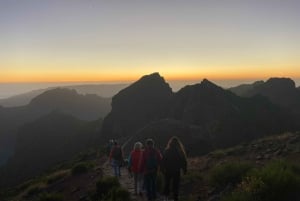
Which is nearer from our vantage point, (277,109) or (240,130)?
(240,130)

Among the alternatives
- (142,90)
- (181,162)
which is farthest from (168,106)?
(181,162)

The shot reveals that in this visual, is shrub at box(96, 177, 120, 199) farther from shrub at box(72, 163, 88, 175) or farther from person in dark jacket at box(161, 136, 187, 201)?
shrub at box(72, 163, 88, 175)

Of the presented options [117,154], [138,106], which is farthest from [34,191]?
[138,106]

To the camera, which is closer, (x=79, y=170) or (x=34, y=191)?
(x=34, y=191)

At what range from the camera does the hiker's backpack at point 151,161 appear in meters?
14.4

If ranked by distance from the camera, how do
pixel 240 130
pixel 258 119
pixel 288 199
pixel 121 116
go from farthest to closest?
pixel 121 116, pixel 258 119, pixel 240 130, pixel 288 199

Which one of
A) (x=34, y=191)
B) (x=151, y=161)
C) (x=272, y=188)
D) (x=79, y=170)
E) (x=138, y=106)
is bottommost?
(x=138, y=106)

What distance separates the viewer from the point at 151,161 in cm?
1443

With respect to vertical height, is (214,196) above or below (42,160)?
above

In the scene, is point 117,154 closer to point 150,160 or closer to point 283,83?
point 150,160

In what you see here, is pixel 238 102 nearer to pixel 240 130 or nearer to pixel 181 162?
pixel 240 130

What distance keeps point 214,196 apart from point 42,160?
349 ft

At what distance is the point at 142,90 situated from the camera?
82688 millimetres

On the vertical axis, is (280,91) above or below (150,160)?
below
